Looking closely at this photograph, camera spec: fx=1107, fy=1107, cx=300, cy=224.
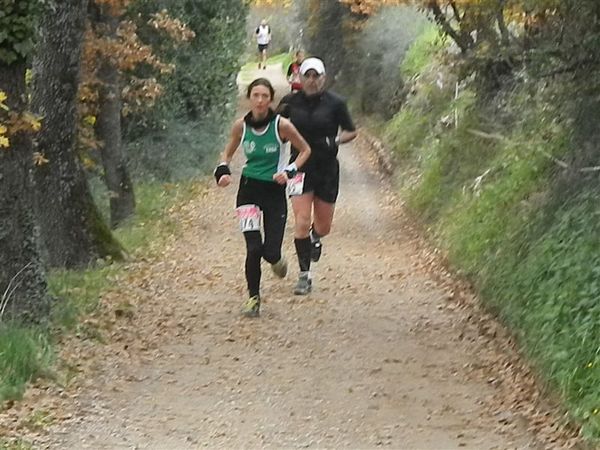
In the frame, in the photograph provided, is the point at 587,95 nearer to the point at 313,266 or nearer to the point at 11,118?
the point at 313,266

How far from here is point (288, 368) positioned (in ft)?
26.7

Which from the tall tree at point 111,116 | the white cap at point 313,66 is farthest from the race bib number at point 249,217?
the tall tree at point 111,116

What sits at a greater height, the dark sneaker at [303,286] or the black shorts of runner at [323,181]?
the black shorts of runner at [323,181]

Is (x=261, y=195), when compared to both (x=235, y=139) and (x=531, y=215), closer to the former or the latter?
(x=235, y=139)

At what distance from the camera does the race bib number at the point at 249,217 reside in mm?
9461

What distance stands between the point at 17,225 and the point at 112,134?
7.43 meters

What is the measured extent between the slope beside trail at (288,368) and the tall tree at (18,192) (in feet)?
2.06

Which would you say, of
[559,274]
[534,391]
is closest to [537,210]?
[559,274]

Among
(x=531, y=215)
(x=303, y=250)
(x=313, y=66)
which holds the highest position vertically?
(x=313, y=66)

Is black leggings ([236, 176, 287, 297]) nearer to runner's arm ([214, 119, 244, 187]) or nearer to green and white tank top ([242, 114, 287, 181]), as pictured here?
green and white tank top ([242, 114, 287, 181])

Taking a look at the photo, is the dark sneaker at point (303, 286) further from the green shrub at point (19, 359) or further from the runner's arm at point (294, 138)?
the green shrub at point (19, 359)

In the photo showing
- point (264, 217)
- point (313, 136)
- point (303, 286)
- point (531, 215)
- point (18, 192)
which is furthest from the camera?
point (303, 286)

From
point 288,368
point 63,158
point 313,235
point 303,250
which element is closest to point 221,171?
point 303,250

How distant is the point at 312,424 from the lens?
22.5ft
